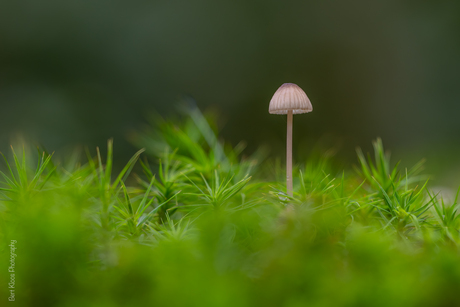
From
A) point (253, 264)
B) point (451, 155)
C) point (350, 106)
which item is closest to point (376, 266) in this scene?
point (253, 264)

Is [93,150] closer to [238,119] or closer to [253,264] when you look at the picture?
[238,119]

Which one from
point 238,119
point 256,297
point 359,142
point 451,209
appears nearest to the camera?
point 256,297

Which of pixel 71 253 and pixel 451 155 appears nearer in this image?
pixel 71 253

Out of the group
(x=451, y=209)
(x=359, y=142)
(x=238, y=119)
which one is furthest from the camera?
(x=238, y=119)

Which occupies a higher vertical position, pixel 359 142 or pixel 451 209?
pixel 451 209

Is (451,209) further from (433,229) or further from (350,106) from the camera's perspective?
(350,106)

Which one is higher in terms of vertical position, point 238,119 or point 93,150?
point 238,119

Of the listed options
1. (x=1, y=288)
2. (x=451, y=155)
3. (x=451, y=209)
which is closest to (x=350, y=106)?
(x=451, y=155)

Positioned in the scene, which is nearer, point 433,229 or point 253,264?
point 253,264

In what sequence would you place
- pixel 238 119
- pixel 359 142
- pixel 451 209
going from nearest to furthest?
pixel 451 209 → pixel 359 142 → pixel 238 119
